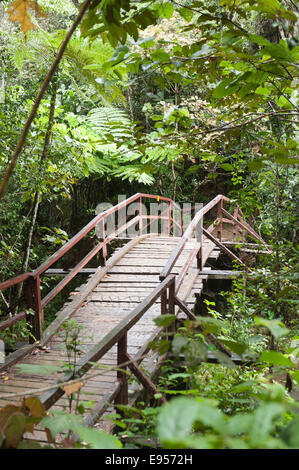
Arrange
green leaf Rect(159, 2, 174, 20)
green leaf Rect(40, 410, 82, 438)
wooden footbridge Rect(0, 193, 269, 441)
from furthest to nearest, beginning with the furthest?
wooden footbridge Rect(0, 193, 269, 441) < green leaf Rect(159, 2, 174, 20) < green leaf Rect(40, 410, 82, 438)

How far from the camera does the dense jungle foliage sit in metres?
1.21

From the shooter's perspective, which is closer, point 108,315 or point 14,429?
point 14,429

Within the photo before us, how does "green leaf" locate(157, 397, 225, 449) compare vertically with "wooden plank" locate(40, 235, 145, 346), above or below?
above

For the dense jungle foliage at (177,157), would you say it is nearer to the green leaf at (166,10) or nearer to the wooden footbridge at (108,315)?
the green leaf at (166,10)

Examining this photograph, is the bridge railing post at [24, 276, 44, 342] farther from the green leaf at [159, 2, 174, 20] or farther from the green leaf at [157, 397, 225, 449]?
the green leaf at [157, 397, 225, 449]

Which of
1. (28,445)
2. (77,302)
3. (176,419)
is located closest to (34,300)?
(77,302)

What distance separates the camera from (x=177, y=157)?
434cm

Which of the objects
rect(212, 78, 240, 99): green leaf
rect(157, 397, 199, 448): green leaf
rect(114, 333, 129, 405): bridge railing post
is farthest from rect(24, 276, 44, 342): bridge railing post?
rect(157, 397, 199, 448): green leaf

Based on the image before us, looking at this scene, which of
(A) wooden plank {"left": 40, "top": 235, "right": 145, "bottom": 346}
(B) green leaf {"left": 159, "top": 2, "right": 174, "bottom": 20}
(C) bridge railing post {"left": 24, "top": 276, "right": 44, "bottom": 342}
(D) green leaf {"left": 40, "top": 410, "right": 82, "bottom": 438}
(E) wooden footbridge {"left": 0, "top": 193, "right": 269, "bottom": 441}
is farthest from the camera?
(A) wooden plank {"left": 40, "top": 235, "right": 145, "bottom": 346}

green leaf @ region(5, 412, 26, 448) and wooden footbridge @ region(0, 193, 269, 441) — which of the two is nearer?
green leaf @ region(5, 412, 26, 448)

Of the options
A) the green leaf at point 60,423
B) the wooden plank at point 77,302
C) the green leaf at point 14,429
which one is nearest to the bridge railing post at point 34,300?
the wooden plank at point 77,302

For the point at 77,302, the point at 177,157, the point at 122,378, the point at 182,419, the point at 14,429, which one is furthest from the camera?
the point at 77,302

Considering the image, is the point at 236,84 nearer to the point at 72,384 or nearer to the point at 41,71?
the point at 72,384

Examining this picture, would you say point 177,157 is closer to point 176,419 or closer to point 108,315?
point 108,315
